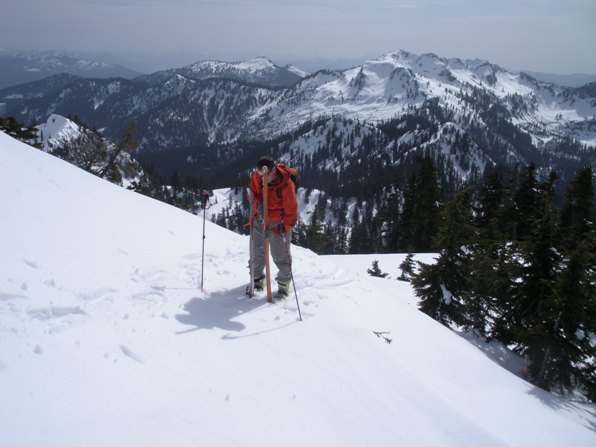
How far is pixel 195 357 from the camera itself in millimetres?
5121

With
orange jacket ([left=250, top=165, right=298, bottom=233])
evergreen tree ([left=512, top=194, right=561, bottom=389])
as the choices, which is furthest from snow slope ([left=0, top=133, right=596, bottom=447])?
evergreen tree ([left=512, top=194, right=561, bottom=389])

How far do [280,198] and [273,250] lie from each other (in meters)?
1.10

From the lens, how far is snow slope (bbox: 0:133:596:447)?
3.90 m

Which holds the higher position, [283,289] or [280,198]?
Answer: [280,198]

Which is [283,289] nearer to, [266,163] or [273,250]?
[273,250]

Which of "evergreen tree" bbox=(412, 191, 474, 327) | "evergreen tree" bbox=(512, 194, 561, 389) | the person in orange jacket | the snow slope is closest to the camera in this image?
the snow slope

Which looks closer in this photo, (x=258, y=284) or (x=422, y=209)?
(x=258, y=284)

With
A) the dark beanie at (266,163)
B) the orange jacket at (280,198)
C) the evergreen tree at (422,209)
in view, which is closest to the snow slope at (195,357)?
the orange jacket at (280,198)

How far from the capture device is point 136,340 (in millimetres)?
5113

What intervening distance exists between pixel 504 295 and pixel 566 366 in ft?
10.4

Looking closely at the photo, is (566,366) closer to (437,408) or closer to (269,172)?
(437,408)

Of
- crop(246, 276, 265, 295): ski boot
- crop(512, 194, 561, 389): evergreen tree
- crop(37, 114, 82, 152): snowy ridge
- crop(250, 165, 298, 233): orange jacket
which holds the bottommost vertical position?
crop(37, 114, 82, 152): snowy ridge

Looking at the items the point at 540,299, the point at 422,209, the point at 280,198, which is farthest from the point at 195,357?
the point at 422,209

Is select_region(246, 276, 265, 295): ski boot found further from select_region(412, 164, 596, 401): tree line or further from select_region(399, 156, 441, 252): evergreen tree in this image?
select_region(399, 156, 441, 252): evergreen tree
